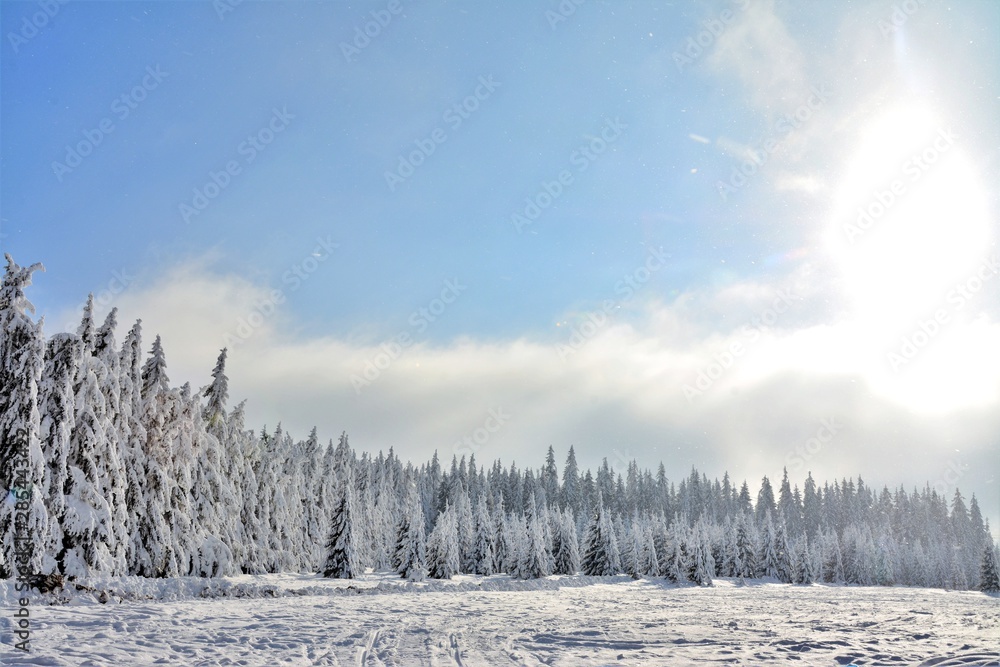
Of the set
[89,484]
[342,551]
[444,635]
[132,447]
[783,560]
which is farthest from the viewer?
[783,560]

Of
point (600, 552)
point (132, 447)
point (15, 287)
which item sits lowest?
point (600, 552)

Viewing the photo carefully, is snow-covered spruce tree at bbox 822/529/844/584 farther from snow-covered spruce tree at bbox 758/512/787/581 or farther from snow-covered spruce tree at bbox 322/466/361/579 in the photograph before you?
snow-covered spruce tree at bbox 322/466/361/579

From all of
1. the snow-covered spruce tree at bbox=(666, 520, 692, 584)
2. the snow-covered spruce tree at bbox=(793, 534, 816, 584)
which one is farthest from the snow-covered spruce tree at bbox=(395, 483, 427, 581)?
the snow-covered spruce tree at bbox=(793, 534, 816, 584)

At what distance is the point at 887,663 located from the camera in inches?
517

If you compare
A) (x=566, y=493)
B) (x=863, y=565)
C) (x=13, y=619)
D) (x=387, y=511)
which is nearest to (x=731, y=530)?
(x=863, y=565)

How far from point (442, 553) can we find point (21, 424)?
3445 cm

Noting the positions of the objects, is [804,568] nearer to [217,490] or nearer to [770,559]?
[770,559]

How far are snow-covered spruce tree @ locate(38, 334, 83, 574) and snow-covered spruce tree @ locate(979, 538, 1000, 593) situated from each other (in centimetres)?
9462

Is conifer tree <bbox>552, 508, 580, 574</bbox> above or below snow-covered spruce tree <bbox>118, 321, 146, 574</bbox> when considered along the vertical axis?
below

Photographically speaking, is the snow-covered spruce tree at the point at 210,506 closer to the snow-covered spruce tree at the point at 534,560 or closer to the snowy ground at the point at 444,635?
the snowy ground at the point at 444,635

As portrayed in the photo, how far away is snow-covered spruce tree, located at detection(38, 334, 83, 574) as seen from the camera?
21703 millimetres

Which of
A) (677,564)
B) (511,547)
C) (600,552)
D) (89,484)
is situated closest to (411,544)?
(511,547)

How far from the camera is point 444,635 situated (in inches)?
617

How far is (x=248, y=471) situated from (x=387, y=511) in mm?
54481
